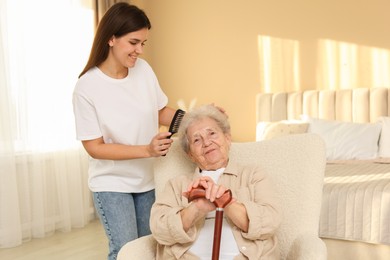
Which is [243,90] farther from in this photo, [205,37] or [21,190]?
[21,190]

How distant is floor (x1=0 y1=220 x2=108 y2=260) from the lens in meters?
3.89

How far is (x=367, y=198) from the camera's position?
2.84 m

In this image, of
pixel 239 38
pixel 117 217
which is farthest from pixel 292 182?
pixel 239 38

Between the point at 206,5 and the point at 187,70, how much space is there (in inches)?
28.5

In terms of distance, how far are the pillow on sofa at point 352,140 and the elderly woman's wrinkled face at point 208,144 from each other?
2.36 meters

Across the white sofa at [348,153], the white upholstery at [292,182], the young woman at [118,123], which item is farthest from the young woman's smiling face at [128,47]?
the white sofa at [348,153]

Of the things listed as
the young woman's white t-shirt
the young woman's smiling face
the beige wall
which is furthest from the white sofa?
the young woman's smiling face

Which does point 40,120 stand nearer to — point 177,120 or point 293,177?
point 177,120

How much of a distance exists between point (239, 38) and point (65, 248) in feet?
8.76

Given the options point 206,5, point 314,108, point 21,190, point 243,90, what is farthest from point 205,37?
point 21,190

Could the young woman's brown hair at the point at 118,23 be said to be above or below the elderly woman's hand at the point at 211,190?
above

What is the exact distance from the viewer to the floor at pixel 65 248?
3891 mm

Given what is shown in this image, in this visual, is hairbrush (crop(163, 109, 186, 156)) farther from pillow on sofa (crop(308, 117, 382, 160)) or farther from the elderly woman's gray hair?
pillow on sofa (crop(308, 117, 382, 160))

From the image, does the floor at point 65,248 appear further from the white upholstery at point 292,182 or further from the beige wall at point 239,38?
the white upholstery at point 292,182
